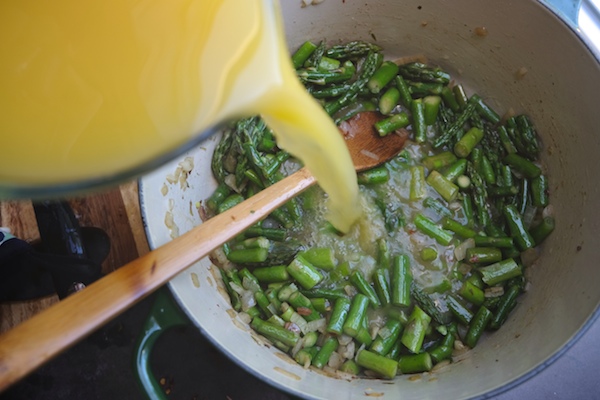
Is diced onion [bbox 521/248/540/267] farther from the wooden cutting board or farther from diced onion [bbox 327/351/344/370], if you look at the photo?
the wooden cutting board

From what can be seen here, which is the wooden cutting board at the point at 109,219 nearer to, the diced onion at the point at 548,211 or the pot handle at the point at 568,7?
the diced onion at the point at 548,211

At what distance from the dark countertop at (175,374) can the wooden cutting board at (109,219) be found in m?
0.32

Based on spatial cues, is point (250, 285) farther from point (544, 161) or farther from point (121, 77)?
point (544, 161)

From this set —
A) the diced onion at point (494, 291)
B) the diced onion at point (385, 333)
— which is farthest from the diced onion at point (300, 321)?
the diced onion at point (494, 291)

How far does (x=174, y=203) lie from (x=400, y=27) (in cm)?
143

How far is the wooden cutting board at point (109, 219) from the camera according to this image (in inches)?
89.7

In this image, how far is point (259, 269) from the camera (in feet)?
7.89

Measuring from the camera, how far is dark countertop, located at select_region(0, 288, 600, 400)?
241cm

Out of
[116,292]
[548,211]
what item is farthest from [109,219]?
[548,211]

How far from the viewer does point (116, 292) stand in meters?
1.53

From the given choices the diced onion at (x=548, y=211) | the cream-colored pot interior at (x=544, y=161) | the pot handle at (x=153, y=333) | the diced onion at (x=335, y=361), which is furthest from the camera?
the diced onion at (x=548, y=211)

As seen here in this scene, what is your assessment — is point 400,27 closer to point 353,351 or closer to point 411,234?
point 411,234

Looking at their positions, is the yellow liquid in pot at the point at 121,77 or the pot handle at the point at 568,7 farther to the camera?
the pot handle at the point at 568,7

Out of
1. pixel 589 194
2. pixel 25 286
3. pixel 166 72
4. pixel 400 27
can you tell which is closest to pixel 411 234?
pixel 589 194
